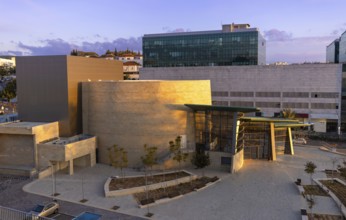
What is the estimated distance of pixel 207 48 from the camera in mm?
93812

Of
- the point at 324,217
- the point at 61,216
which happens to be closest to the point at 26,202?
the point at 61,216

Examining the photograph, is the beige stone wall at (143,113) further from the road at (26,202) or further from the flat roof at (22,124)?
the road at (26,202)

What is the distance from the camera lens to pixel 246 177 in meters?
36.0

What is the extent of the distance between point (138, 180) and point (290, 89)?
4913 centimetres

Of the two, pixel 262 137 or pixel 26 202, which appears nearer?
pixel 26 202

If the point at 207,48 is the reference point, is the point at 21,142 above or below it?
below

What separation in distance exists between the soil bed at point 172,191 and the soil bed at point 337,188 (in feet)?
37.7

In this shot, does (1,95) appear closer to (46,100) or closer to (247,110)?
(46,100)

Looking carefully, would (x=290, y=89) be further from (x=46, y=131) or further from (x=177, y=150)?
(x=46, y=131)

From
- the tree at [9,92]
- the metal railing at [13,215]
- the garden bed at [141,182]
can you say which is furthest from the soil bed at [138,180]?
the tree at [9,92]

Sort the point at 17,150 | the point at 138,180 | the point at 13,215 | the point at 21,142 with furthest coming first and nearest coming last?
the point at 17,150
the point at 21,142
the point at 138,180
the point at 13,215

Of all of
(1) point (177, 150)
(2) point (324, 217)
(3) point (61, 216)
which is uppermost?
(1) point (177, 150)

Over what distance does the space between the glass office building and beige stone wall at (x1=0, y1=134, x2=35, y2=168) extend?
6277cm

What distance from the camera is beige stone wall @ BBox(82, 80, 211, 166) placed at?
4050 cm
